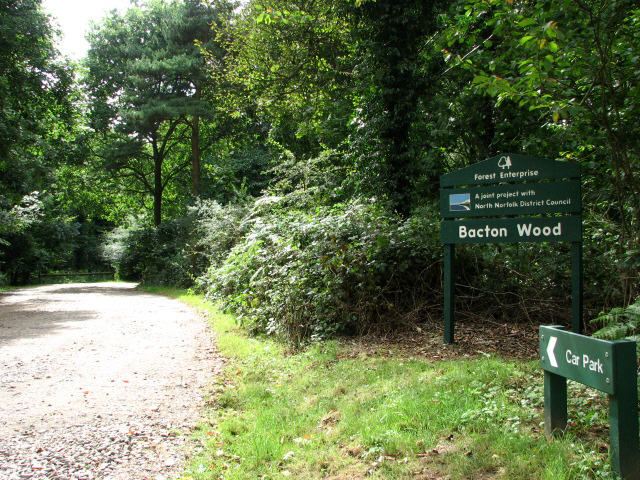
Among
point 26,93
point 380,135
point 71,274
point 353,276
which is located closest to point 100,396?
point 353,276

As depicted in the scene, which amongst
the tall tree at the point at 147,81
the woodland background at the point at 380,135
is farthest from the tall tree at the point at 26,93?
the tall tree at the point at 147,81

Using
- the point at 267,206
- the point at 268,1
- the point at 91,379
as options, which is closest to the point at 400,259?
the point at 91,379

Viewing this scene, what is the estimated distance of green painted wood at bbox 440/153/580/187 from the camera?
575cm

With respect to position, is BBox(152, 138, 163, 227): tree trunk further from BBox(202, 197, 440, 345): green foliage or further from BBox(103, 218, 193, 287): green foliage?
BBox(202, 197, 440, 345): green foliage

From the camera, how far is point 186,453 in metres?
4.36

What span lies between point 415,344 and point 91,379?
4456 mm

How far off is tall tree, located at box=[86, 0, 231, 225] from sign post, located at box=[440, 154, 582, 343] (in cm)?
2111

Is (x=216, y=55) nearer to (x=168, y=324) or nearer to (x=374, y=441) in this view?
(x=168, y=324)

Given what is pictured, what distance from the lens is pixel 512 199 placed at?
607 cm

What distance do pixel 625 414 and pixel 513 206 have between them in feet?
11.9

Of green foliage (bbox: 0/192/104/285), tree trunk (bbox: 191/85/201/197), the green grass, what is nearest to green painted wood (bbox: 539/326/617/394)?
the green grass

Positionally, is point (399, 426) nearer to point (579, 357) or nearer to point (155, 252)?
point (579, 357)

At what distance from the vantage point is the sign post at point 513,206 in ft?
18.8

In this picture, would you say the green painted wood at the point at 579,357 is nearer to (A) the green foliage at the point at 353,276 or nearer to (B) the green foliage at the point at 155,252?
(A) the green foliage at the point at 353,276
